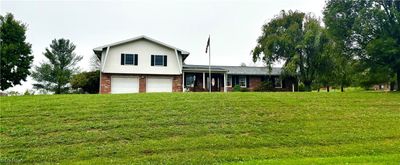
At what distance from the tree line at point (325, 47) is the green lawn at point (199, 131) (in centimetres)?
553

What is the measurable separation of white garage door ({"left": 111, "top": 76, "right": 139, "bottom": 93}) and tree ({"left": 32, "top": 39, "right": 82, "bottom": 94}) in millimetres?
27538

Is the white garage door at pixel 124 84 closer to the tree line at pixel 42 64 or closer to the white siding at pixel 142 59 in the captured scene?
the white siding at pixel 142 59

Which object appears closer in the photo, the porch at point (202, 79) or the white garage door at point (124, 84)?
the white garage door at point (124, 84)

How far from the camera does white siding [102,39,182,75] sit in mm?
27625

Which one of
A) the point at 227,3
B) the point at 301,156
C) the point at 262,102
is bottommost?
the point at 301,156

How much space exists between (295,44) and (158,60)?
13909 mm

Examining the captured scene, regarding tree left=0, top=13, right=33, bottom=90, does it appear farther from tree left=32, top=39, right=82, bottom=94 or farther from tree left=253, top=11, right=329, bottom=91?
tree left=253, top=11, right=329, bottom=91

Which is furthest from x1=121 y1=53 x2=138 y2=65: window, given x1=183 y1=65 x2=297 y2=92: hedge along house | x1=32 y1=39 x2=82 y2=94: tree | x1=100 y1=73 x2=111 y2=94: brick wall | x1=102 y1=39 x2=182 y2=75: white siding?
x1=32 y1=39 x2=82 y2=94: tree

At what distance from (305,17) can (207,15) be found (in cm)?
1403

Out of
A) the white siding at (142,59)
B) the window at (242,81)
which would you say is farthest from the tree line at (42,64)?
the window at (242,81)

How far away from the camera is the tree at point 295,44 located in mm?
32250

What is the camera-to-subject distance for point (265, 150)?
369 inches

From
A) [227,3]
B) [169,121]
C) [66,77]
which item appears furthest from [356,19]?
[66,77]

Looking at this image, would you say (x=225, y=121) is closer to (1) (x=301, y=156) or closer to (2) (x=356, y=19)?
(1) (x=301, y=156)
